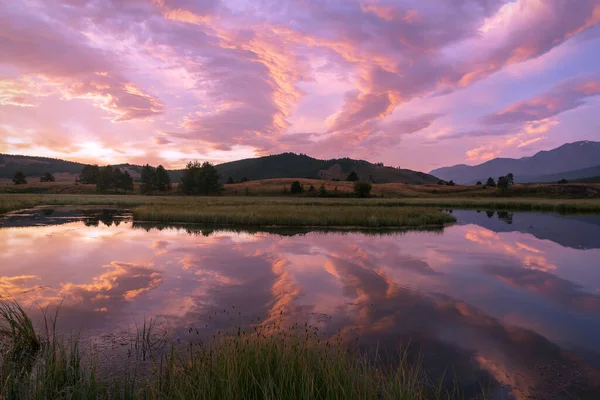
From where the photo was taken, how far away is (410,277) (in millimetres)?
15062

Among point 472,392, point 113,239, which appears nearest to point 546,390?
point 472,392

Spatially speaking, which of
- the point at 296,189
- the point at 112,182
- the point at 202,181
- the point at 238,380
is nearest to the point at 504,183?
the point at 296,189

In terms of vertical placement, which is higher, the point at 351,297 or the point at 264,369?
the point at 264,369

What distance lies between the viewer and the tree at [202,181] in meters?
107

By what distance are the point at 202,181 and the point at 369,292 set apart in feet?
327

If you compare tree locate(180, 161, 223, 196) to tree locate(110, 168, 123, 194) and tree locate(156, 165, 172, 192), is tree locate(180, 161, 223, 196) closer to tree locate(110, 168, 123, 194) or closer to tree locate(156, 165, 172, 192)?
tree locate(156, 165, 172, 192)

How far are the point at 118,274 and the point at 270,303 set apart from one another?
786 cm

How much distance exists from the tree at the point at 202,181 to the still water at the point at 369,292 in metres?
83.5

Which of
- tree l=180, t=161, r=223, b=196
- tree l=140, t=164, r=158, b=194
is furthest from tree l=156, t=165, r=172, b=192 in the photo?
tree l=180, t=161, r=223, b=196

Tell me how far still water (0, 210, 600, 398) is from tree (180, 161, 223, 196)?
83520mm

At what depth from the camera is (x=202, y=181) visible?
349ft

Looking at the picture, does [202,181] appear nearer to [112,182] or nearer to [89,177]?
[112,182]

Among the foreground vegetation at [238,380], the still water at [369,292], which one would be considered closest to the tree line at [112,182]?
the still water at [369,292]

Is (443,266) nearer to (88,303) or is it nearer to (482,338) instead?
(482,338)
